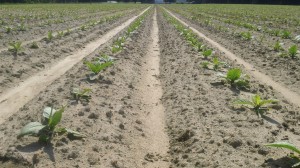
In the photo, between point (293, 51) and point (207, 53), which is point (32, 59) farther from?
point (293, 51)

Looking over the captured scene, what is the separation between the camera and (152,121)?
568cm

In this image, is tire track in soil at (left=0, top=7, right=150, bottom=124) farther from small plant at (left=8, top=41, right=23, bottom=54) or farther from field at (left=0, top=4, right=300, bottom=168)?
small plant at (left=8, top=41, right=23, bottom=54)

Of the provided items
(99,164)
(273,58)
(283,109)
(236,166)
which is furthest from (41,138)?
(273,58)

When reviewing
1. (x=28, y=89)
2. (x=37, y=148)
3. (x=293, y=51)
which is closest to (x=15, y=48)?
(x=28, y=89)

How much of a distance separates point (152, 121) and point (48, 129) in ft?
6.54

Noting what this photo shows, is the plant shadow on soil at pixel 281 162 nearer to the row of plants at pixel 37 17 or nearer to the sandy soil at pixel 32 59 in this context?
the sandy soil at pixel 32 59

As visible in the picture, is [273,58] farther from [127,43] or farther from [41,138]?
[41,138]

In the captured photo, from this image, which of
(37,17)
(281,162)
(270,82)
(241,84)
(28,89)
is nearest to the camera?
(281,162)

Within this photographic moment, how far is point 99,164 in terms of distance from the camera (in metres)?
3.90

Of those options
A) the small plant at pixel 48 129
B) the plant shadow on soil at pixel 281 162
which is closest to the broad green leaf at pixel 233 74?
the plant shadow on soil at pixel 281 162

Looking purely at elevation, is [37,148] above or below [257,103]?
below

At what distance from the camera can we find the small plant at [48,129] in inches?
156

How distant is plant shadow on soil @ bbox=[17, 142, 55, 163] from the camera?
12.5ft

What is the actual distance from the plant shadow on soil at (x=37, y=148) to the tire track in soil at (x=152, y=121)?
3.63 feet
